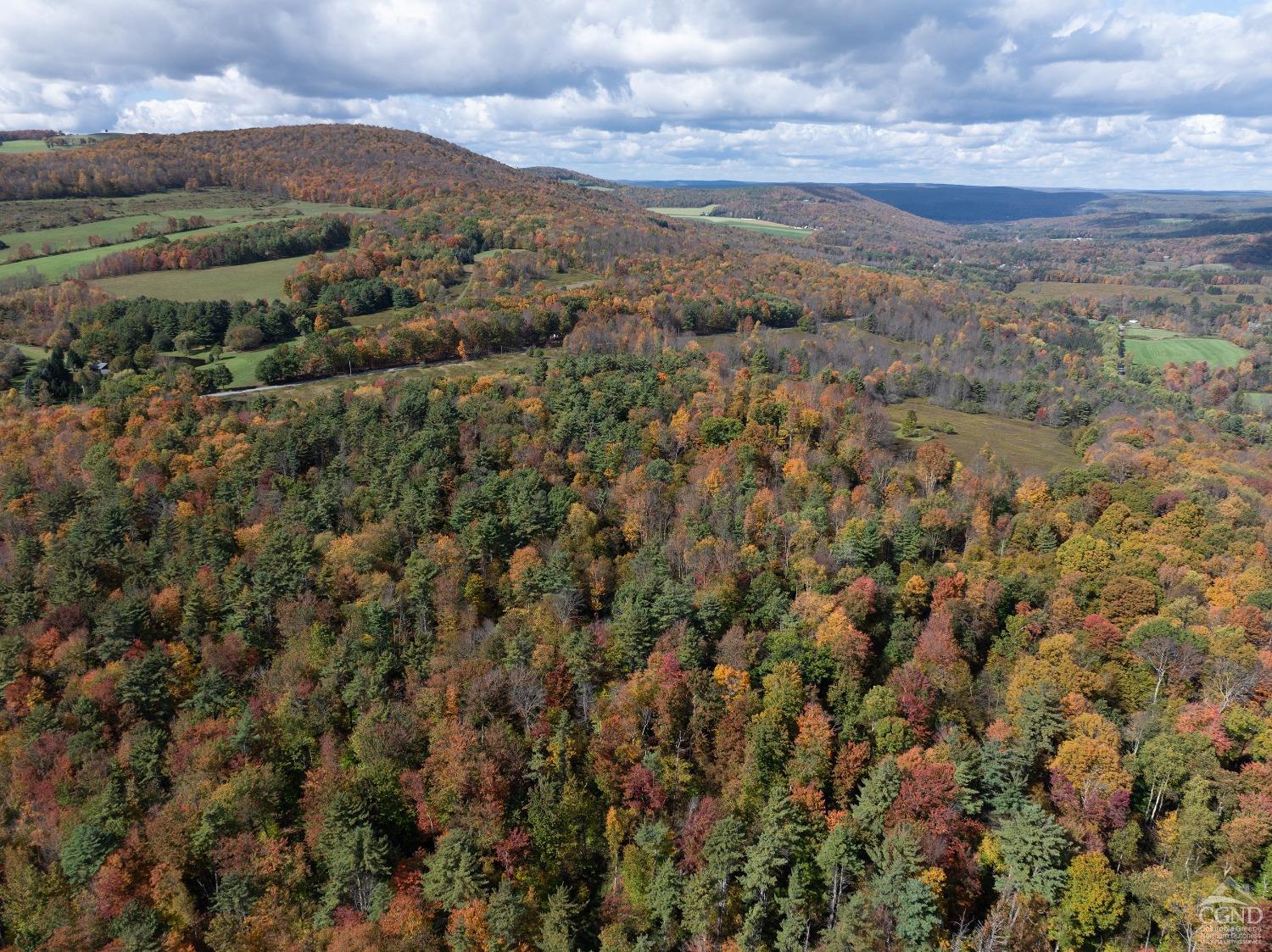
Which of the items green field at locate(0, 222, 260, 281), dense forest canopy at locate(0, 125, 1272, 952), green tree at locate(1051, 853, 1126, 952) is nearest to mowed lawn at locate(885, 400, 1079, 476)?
dense forest canopy at locate(0, 125, 1272, 952)

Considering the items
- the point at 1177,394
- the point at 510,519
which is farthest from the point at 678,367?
the point at 1177,394

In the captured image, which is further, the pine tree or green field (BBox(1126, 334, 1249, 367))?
green field (BBox(1126, 334, 1249, 367))

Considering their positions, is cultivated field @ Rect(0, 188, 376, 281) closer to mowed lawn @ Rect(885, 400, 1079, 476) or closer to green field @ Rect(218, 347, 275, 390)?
green field @ Rect(218, 347, 275, 390)

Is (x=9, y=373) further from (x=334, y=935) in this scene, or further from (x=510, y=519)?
(x=334, y=935)

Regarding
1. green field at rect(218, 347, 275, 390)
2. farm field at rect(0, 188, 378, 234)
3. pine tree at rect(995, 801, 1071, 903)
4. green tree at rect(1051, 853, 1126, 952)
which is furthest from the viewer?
farm field at rect(0, 188, 378, 234)

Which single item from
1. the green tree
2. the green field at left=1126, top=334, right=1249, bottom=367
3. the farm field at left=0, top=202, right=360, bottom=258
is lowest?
the green tree

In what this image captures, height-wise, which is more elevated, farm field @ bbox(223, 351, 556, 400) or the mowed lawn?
farm field @ bbox(223, 351, 556, 400)
